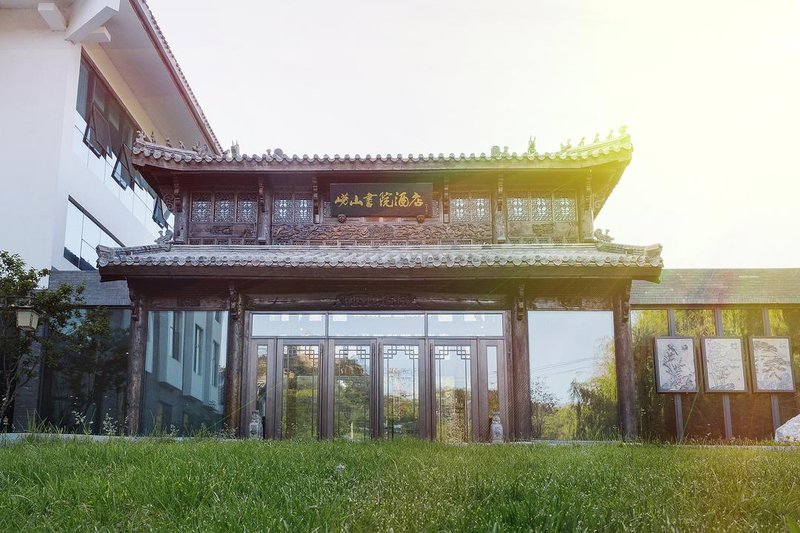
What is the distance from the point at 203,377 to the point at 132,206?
Result: 8929 mm

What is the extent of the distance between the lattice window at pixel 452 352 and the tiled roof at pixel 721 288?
3.32 meters

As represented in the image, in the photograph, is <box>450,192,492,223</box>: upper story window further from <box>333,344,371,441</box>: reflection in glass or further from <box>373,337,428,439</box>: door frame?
<box>333,344,371,441</box>: reflection in glass

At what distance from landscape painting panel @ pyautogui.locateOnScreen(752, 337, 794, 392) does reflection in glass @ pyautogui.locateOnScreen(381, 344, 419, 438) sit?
6148 mm

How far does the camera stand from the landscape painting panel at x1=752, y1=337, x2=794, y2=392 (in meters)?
12.7

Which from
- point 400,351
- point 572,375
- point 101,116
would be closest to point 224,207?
point 400,351

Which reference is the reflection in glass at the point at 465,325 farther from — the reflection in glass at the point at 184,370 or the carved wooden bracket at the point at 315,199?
the reflection in glass at the point at 184,370

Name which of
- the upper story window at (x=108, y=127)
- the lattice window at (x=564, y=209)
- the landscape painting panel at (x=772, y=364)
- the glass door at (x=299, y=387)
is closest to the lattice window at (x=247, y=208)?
the glass door at (x=299, y=387)

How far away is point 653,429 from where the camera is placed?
1258cm

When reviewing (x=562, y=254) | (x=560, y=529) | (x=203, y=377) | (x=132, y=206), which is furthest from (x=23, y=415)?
(x=560, y=529)

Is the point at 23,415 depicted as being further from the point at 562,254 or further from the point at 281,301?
the point at 562,254

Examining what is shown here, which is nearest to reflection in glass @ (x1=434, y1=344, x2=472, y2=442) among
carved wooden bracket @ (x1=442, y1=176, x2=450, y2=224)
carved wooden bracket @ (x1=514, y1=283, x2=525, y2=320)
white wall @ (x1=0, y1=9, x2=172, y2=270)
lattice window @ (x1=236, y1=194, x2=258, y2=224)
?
carved wooden bracket @ (x1=514, y1=283, x2=525, y2=320)

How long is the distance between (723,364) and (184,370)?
9549 millimetres

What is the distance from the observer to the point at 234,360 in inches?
478

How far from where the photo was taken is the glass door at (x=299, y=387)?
39.7 ft
